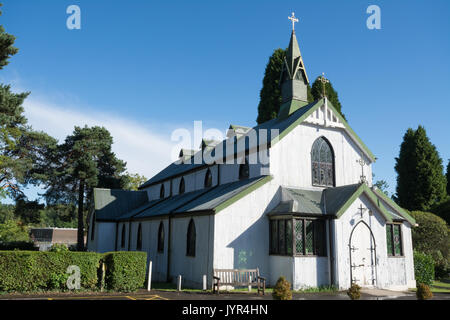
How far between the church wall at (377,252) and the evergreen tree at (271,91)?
27223mm

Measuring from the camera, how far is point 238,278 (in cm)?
1886

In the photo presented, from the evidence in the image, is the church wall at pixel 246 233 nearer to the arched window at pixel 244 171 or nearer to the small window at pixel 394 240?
the arched window at pixel 244 171

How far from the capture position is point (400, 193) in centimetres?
4509

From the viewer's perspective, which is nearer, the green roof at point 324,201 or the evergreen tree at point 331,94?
the green roof at point 324,201

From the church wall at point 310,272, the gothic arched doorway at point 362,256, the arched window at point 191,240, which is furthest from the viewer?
the arched window at point 191,240

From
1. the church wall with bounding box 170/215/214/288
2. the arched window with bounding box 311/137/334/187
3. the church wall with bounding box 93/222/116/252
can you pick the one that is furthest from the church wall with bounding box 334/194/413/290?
the church wall with bounding box 93/222/116/252

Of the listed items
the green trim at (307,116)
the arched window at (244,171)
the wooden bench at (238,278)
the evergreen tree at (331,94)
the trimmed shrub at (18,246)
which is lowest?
the wooden bench at (238,278)

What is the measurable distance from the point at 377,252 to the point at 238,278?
302 inches

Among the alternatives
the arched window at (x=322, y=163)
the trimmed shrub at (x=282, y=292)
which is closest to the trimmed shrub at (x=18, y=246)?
the arched window at (x=322, y=163)

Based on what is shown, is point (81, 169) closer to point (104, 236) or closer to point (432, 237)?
point (104, 236)

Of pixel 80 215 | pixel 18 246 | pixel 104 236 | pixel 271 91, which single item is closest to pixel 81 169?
pixel 80 215

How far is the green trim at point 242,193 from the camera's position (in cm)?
1916

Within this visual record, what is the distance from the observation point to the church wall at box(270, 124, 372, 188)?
21.9 metres
